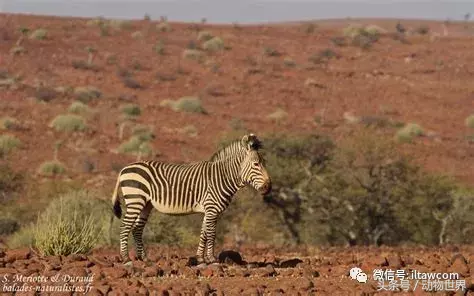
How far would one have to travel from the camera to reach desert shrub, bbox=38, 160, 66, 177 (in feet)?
120

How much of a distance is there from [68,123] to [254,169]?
3179 centimetres

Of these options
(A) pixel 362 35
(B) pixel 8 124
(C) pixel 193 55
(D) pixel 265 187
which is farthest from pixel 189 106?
(D) pixel 265 187

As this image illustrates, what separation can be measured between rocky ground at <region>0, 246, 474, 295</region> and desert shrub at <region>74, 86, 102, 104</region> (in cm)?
3923

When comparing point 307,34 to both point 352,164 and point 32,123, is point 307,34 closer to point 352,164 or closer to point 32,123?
point 32,123

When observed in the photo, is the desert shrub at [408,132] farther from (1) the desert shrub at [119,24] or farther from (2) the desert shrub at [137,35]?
(1) the desert shrub at [119,24]

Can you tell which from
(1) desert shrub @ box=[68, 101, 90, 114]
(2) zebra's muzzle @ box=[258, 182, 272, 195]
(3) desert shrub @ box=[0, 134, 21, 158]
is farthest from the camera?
(1) desert shrub @ box=[68, 101, 90, 114]

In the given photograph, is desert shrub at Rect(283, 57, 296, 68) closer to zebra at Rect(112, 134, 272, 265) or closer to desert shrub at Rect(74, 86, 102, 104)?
desert shrub at Rect(74, 86, 102, 104)

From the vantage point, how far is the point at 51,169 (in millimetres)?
36594

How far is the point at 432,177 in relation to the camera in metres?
28.9

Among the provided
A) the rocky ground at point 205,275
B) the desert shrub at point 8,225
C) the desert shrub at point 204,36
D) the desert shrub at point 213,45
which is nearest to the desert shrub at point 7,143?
the desert shrub at point 8,225

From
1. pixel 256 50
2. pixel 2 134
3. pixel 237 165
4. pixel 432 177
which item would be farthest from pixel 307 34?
pixel 237 165

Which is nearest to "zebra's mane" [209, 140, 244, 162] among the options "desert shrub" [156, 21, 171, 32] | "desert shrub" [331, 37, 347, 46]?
"desert shrub" [331, 37, 347, 46]

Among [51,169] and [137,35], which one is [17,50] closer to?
[137,35]

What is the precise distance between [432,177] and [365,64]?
42.0 meters
